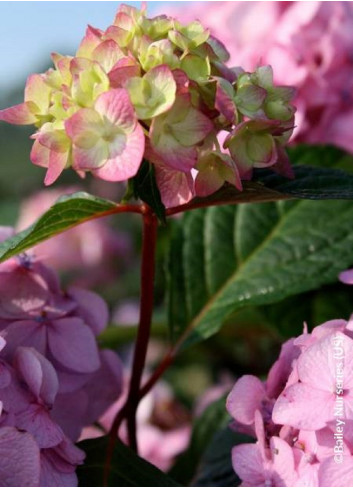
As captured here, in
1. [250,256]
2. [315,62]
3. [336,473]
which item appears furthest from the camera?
[315,62]

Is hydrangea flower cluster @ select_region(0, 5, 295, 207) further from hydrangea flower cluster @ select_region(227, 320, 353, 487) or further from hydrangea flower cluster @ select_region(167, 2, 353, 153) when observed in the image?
hydrangea flower cluster @ select_region(167, 2, 353, 153)

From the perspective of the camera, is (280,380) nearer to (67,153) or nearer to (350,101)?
(67,153)

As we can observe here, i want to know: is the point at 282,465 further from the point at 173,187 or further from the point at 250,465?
the point at 173,187

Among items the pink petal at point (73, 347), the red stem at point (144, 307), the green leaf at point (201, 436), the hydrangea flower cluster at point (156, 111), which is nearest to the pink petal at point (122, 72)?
the hydrangea flower cluster at point (156, 111)

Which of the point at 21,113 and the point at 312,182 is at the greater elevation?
the point at 21,113

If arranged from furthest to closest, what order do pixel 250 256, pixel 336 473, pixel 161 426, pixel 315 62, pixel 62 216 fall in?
pixel 161 426, pixel 315 62, pixel 250 256, pixel 62 216, pixel 336 473

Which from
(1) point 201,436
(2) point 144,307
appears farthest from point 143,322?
(1) point 201,436

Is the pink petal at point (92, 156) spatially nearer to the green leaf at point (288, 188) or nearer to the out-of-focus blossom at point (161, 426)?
the green leaf at point (288, 188)
